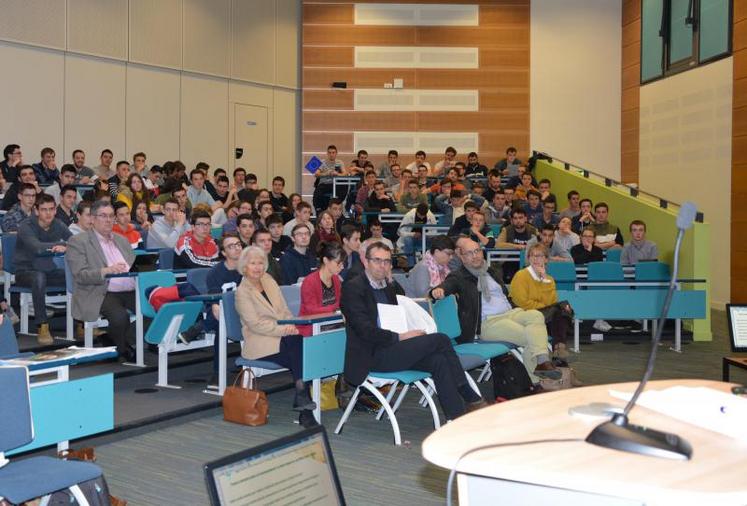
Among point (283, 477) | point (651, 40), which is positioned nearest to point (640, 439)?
point (283, 477)

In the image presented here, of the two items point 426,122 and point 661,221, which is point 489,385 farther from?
point 426,122

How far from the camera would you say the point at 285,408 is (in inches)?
259

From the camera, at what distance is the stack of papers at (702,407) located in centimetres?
228

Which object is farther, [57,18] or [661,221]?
[57,18]

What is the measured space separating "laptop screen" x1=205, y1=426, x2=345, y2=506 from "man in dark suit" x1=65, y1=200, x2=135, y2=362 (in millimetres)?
5322

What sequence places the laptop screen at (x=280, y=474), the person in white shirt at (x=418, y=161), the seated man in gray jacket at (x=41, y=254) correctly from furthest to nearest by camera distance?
the person in white shirt at (x=418, y=161), the seated man in gray jacket at (x=41, y=254), the laptop screen at (x=280, y=474)

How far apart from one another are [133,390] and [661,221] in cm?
743

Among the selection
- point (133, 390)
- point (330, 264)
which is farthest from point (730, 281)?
point (133, 390)

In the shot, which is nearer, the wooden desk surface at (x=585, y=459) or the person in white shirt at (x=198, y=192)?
the wooden desk surface at (x=585, y=459)

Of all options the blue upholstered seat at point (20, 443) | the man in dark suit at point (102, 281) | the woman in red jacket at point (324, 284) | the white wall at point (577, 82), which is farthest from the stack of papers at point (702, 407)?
the white wall at point (577, 82)

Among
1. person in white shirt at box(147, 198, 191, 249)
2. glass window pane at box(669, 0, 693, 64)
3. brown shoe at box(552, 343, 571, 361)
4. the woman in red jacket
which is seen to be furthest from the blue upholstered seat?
glass window pane at box(669, 0, 693, 64)

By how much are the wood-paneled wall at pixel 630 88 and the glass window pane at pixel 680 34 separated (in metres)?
1.71

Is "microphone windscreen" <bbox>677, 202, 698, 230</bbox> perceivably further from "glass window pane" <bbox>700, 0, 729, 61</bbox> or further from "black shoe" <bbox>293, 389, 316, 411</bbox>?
"glass window pane" <bbox>700, 0, 729, 61</bbox>

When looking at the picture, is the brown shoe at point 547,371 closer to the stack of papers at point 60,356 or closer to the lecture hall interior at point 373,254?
the lecture hall interior at point 373,254
